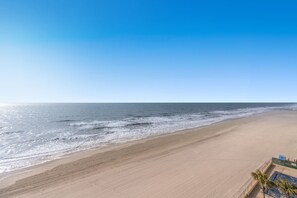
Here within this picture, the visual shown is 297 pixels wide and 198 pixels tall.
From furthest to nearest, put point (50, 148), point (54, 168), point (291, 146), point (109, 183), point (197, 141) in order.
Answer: point (197, 141) < point (50, 148) < point (291, 146) < point (54, 168) < point (109, 183)

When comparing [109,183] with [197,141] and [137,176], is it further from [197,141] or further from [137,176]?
[197,141]

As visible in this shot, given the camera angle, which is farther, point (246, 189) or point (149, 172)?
point (149, 172)

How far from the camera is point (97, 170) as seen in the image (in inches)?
713

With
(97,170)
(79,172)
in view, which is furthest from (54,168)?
(97,170)

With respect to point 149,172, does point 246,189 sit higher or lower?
higher

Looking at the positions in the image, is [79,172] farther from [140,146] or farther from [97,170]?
[140,146]

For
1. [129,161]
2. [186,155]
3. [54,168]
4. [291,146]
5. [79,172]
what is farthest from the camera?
[291,146]

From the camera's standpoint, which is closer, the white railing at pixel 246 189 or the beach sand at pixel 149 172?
the white railing at pixel 246 189

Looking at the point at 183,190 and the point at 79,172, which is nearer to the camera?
the point at 183,190

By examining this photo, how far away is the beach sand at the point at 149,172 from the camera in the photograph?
13891 millimetres

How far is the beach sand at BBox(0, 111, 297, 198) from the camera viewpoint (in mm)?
13891

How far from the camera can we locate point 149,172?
1730 centimetres

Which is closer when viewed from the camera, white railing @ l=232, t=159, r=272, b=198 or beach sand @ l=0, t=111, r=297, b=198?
white railing @ l=232, t=159, r=272, b=198

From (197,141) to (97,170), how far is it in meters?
17.6
